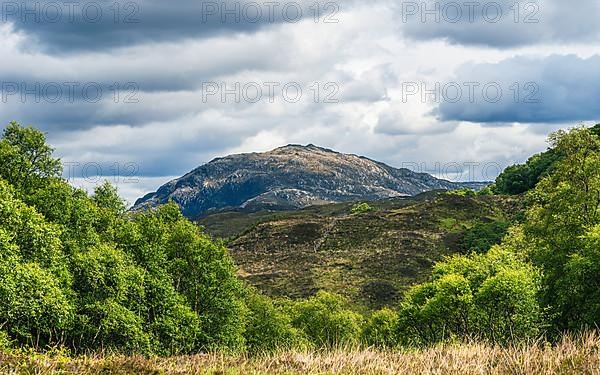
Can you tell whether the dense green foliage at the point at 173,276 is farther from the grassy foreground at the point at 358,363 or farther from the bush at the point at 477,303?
the grassy foreground at the point at 358,363

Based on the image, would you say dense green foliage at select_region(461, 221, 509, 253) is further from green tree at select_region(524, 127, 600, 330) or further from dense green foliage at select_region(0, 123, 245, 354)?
dense green foliage at select_region(0, 123, 245, 354)

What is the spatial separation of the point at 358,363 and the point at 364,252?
511ft

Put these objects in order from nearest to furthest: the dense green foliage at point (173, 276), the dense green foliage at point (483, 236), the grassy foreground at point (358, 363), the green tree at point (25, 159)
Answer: the grassy foreground at point (358, 363), the dense green foliage at point (173, 276), the green tree at point (25, 159), the dense green foliage at point (483, 236)

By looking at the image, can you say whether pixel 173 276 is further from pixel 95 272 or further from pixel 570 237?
pixel 570 237

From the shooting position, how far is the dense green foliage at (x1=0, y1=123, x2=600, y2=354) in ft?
129

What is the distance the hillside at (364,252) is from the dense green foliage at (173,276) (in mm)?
70003

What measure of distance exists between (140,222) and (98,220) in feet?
18.4

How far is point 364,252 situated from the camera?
167625mm

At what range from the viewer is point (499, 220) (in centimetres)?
17475

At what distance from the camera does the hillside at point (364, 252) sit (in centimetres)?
14050

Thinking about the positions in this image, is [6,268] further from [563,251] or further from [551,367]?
[563,251]

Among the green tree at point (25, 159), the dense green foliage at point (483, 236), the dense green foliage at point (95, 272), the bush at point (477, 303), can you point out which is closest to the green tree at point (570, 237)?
the bush at point (477, 303)

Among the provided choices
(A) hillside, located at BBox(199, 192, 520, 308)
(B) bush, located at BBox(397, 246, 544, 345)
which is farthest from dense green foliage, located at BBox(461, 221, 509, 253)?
(B) bush, located at BBox(397, 246, 544, 345)

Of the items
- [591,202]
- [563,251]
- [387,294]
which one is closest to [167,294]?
[563,251]
